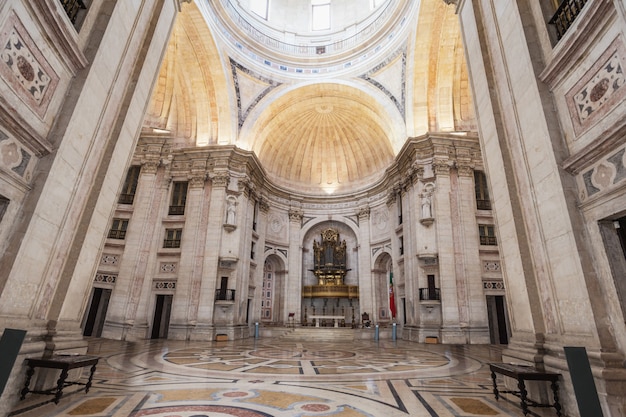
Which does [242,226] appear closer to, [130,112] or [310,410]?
[130,112]

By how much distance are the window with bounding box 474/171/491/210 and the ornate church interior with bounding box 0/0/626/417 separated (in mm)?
71

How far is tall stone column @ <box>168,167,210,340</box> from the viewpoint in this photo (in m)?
14.7

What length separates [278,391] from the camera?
475 cm

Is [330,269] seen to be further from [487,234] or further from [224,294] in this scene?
[487,234]

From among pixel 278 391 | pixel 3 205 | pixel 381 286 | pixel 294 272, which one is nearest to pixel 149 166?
pixel 294 272

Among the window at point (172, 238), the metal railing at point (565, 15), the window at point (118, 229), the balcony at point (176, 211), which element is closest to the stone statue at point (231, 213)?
the balcony at point (176, 211)

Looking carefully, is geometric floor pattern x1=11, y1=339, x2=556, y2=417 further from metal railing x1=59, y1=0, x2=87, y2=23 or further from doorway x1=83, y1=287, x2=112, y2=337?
doorway x1=83, y1=287, x2=112, y2=337

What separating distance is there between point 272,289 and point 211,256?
21.6 feet

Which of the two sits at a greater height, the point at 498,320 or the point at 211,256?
the point at 211,256

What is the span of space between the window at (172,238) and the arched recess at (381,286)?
37.7 ft

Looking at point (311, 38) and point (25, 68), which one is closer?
point (25, 68)

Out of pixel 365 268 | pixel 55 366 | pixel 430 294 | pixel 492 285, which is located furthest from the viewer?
pixel 365 268

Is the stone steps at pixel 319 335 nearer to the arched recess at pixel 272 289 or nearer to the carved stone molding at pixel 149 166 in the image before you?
the arched recess at pixel 272 289

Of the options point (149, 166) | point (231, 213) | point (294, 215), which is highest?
point (149, 166)
